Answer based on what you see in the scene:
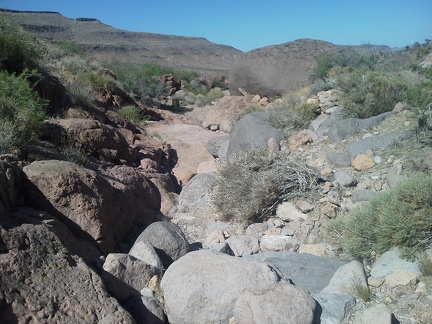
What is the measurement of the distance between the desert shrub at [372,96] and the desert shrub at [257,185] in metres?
2.46

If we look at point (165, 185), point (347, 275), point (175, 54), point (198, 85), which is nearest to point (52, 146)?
point (165, 185)

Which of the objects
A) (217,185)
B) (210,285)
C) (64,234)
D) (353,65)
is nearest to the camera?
(210,285)

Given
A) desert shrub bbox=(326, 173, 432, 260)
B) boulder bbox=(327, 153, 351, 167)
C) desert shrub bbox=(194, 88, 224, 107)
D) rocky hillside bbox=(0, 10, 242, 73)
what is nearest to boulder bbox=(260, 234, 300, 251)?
desert shrub bbox=(326, 173, 432, 260)

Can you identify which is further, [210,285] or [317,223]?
[317,223]

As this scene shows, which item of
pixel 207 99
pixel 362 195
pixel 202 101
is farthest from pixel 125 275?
pixel 207 99

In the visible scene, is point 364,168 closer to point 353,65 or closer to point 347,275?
point 347,275

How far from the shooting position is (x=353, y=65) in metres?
13.7

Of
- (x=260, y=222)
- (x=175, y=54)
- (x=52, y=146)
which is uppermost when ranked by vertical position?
(x=175, y=54)

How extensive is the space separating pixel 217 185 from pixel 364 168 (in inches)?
94.0

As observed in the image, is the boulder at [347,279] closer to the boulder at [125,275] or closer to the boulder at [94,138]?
the boulder at [125,275]

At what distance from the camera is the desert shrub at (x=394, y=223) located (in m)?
4.24

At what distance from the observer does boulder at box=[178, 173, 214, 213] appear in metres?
7.70

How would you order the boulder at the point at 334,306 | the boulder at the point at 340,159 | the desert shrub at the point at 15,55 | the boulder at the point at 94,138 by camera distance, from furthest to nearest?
the desert shrub at the point at 15,55 < the boulder at the point at 94,138 < the boulder at the point at 340,159 < the boulder at the point at 334,306

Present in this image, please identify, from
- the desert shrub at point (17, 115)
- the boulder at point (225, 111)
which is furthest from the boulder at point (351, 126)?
the boulder at point (225, 111)
